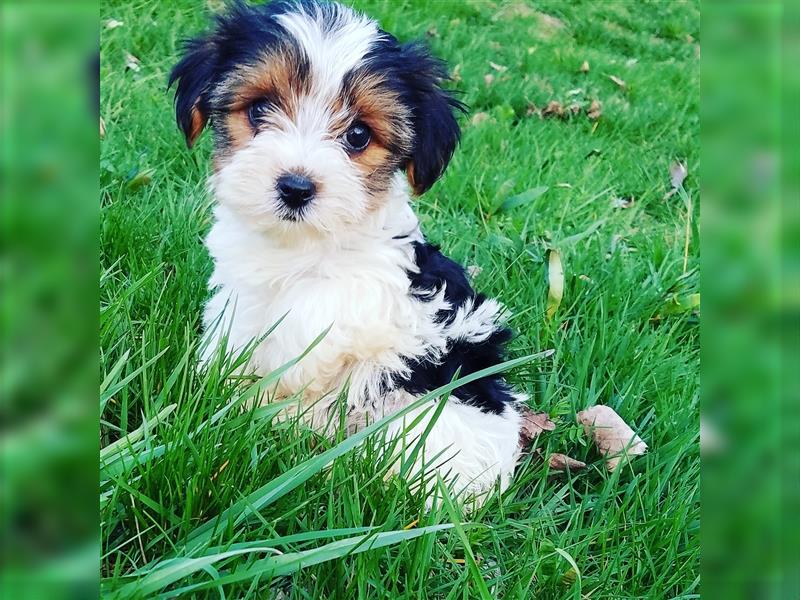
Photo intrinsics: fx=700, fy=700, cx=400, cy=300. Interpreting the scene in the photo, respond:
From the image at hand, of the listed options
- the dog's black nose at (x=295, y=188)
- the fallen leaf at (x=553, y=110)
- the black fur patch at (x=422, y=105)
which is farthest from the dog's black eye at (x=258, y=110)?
the fallen leaf at (x=553, y=110)

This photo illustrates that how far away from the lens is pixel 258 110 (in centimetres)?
231

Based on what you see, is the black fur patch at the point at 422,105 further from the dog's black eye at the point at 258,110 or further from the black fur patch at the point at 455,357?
the dog's black eye at the point at 258,110

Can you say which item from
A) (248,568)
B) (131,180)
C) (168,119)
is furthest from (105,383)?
(168,119)

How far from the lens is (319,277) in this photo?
2395 millimetres

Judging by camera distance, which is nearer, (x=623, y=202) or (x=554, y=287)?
(x=554, y=287)

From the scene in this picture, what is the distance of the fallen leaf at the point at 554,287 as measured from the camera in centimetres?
303

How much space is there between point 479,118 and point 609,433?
3.13m

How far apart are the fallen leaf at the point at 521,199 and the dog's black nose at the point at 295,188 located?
2.00m

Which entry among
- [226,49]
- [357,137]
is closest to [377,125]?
[357,137]

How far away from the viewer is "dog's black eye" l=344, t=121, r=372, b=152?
7.70ft

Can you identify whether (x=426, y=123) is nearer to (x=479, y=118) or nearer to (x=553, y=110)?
(x=479, y=118)

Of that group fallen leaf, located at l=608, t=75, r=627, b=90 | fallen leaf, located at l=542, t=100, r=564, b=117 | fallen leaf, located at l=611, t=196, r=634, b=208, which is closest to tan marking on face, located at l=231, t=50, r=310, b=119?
fallen leaf, located at l=611, t=196, r=634, b=208

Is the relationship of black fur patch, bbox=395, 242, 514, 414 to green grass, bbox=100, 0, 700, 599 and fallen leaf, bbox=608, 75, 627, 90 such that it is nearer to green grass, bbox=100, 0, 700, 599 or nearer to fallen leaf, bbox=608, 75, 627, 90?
green grass, bbox=100, 0, 700, 599
